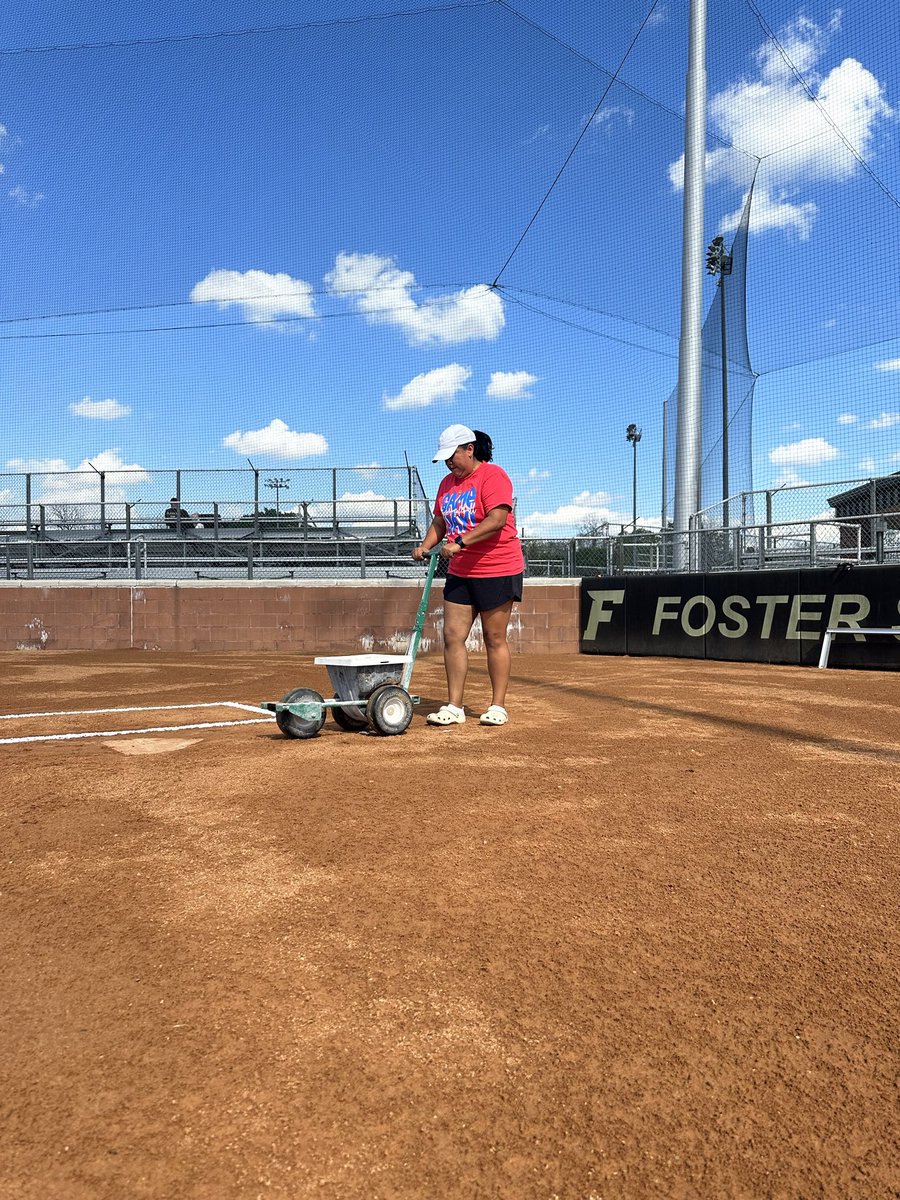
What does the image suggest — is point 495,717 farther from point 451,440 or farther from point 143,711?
point 143,711

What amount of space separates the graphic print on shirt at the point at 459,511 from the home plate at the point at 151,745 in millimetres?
1954

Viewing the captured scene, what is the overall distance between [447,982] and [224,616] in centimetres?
1176

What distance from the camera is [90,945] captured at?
1938 millimetres

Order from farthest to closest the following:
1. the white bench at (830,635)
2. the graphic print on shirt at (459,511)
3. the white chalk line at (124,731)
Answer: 1. the white bench at (830,635)
2. the graphic print on shirt at (459,511)
3. the white chalk line at (124,731)

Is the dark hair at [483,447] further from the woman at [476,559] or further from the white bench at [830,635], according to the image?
the white bench at [830,635]

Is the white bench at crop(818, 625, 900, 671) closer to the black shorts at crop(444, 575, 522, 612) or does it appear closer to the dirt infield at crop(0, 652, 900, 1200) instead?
the black shorts at crop(444, 575, 522, 612)

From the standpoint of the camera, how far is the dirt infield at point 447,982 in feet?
4.13

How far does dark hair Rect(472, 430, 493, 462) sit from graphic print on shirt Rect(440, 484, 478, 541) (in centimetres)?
26

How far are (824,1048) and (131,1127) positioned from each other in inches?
48.3

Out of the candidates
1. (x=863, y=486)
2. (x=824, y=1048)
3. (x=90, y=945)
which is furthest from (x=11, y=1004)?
(x=863, y=486)

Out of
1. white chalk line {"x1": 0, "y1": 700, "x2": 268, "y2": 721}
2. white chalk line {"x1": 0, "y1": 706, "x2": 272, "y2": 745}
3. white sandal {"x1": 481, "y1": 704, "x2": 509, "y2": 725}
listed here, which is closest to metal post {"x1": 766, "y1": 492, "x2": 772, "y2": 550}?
white sandal {"x1": 481, "y1": 704, "x2": 509, "y2": 725}

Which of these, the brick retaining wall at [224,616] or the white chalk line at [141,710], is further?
the brick retaining wall at [224,616]

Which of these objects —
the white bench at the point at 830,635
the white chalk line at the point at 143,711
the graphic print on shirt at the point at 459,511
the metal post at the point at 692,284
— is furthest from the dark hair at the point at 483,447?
the metal post at the point at 692,284

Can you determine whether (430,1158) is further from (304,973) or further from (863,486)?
(863,486)
